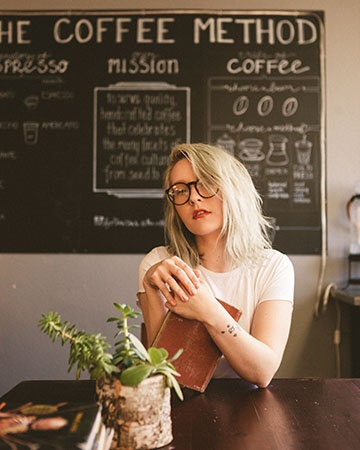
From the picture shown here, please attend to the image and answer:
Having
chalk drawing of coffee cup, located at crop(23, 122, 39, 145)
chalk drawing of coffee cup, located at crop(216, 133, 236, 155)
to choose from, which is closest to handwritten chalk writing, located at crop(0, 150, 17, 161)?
chalk drawing of coffee cup, located at crop(23, 122, 39, 145)

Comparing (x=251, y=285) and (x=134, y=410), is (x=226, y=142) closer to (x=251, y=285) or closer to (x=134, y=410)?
(x=251, y=285)

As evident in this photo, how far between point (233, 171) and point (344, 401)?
2.76ft

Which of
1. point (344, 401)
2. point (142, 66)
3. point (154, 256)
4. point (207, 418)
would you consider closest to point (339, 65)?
point (142, 66)

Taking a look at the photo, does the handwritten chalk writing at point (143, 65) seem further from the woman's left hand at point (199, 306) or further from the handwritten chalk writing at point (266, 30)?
the woman's left hand at point (199, 306)

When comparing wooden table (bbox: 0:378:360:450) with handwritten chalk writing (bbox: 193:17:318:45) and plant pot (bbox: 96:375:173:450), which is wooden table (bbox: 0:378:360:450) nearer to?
plant pot (bbox: 96:375:173:450)

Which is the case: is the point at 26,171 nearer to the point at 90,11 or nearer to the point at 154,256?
the point at 90,11

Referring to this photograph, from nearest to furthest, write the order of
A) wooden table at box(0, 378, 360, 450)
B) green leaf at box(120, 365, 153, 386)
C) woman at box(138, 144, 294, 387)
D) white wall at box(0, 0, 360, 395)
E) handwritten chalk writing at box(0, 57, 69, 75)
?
1. green leaf at box(120, 365, 153, 386)
2. wooden table at box(0, 378, 360, 450)
3. woman at box(138, 144, 294, 387)
4. white wall at box(0, 0, 360, 395)
5. handwritten chalk writing at box(0, 57, 69, 75)

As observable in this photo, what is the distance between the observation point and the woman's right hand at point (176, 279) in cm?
128

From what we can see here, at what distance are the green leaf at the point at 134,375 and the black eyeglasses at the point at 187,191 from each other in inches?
34.2

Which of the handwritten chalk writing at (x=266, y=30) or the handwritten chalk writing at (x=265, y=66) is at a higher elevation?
the handwritten chalk writing at (x=266, y=30)

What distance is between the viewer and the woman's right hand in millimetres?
1284

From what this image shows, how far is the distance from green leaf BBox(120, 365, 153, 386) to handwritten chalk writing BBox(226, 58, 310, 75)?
250 cm

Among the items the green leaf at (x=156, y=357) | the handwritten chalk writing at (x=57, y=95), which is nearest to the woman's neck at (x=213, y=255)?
the green leaf at (x=156, y=357)

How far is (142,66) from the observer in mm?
3047
